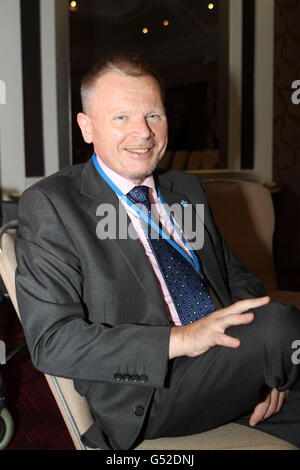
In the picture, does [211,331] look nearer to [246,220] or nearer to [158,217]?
[158,217]

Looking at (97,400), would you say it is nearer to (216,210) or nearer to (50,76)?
(216,210)

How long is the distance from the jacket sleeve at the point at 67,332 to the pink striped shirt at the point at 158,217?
0.71ft

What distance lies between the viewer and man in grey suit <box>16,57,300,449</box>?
3.56ft

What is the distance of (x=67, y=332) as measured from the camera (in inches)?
43.9

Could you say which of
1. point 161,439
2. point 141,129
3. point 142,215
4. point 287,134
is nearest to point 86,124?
point 141,129

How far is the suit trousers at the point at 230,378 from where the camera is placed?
1.06 meters

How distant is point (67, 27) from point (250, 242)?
6.04 feet

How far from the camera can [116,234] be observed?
1320 mm

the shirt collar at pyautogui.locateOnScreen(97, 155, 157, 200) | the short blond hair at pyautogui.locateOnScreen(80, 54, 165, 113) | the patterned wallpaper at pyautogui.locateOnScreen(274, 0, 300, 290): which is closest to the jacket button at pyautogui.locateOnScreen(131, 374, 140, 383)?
the shirt collar at pyautogui.locateOnScreen(97, 155, 157, 200)

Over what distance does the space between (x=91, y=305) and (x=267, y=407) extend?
1.66 feet

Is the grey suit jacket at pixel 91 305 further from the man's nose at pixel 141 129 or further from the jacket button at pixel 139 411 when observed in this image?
the man's nose at pixel 141 129

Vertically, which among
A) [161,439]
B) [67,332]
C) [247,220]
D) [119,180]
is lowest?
[161,439]

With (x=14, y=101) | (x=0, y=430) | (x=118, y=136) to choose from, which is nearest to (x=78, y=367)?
(x=118, y=136)

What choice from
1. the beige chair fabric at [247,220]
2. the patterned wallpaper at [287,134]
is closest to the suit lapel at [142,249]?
the beige chair fabric at [247,220]
